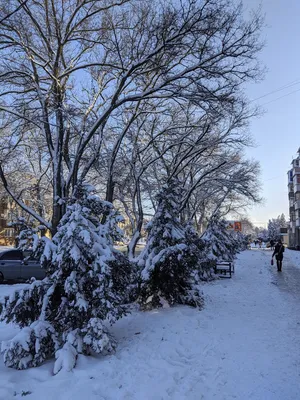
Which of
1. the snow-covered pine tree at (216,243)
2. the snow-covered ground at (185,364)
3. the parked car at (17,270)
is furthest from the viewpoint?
the snow-covered pine tree at (216,243)

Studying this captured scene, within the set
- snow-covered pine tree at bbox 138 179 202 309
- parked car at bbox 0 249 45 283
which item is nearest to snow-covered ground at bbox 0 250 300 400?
snow-covered pine tree at bbox 138 179 202 309

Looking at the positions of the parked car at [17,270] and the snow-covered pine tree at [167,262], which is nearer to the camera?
the snow-covered pine tree at [167,262]

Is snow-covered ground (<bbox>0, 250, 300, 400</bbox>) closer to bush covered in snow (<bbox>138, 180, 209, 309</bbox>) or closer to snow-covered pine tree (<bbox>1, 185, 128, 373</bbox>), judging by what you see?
snow-covered pine tree (<bbox>1, 185, 128, 373</bbox>)

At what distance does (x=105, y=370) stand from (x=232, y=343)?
2368 mm

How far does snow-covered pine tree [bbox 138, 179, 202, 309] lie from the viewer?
7.91 m

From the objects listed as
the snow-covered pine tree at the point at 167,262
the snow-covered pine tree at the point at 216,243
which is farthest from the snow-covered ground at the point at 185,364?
the snow-covered pine tree at the point at 216,243

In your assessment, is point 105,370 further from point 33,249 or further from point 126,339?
point 33,249

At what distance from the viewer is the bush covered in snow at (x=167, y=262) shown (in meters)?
7.91

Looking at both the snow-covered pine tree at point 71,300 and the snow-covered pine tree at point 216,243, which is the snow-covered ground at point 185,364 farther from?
the snow-covered pine tree at point 216,243

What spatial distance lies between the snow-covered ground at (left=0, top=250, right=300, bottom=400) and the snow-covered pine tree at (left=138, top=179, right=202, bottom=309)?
1.96ft

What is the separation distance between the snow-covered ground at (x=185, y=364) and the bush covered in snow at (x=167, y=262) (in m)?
0.60

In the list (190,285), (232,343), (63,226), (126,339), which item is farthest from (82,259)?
(190,285)

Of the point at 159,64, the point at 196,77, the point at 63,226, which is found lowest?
the point at 63,226

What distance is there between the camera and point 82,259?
5109 mm
